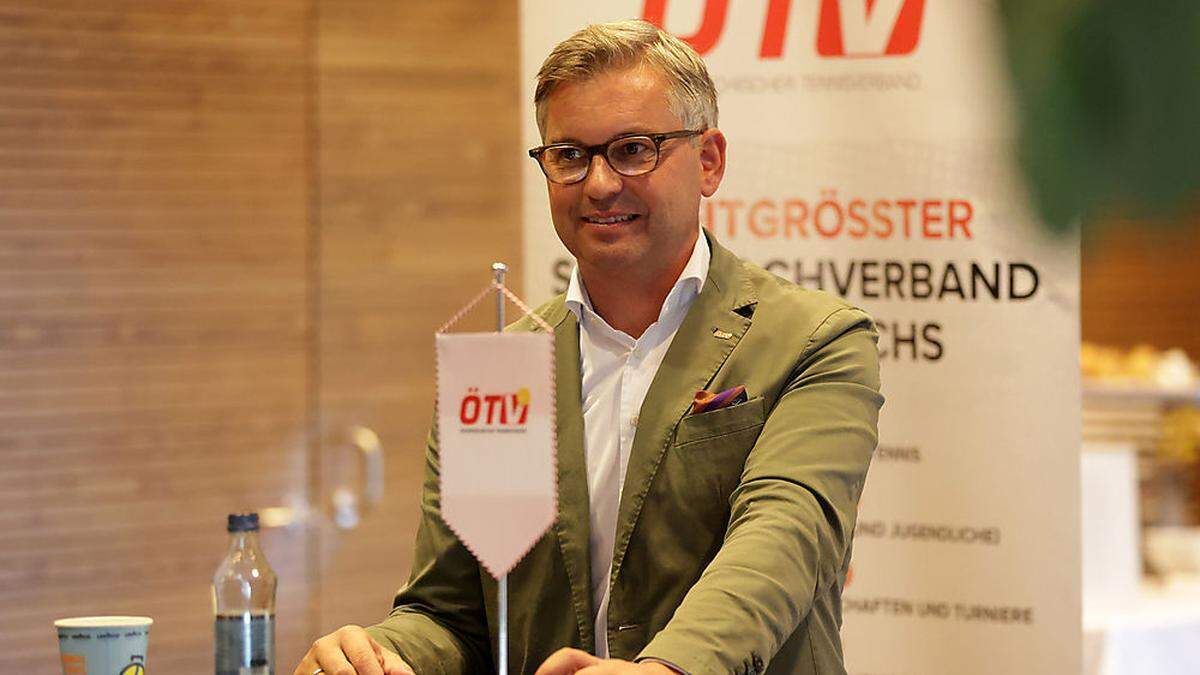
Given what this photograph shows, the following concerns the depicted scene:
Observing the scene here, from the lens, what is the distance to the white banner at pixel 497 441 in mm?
1401

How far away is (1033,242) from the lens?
284 cm

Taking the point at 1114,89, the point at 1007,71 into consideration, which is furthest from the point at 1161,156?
the point at 1007,71

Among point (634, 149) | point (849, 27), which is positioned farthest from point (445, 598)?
point (849, 27)

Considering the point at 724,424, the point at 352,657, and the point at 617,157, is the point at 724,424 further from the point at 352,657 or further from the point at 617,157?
the point at 352,657

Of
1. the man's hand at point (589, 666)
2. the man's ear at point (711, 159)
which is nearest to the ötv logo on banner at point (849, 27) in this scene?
the man's ear at point (711, 159)

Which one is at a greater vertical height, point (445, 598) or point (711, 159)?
point (711, 159)

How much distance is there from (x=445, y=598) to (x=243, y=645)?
0.80ft

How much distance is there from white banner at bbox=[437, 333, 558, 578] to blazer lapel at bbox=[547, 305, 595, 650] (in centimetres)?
41

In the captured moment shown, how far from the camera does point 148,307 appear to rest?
399cm

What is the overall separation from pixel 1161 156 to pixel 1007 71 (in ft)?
2.09

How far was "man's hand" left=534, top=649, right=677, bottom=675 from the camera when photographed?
1416 mm

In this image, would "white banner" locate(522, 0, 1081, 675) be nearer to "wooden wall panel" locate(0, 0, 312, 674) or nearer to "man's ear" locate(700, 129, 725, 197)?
"man's ear" locate(700, 129, 725, 197)

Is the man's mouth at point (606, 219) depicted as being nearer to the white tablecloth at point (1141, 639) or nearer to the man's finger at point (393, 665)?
the man's finger at point (393, 665)

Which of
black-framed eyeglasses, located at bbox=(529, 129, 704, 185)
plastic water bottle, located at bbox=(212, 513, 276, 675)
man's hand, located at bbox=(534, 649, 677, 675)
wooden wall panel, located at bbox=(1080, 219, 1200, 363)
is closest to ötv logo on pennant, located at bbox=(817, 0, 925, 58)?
black-framed eyeglasses, located at bbox=(529, 129, 704, 185)
